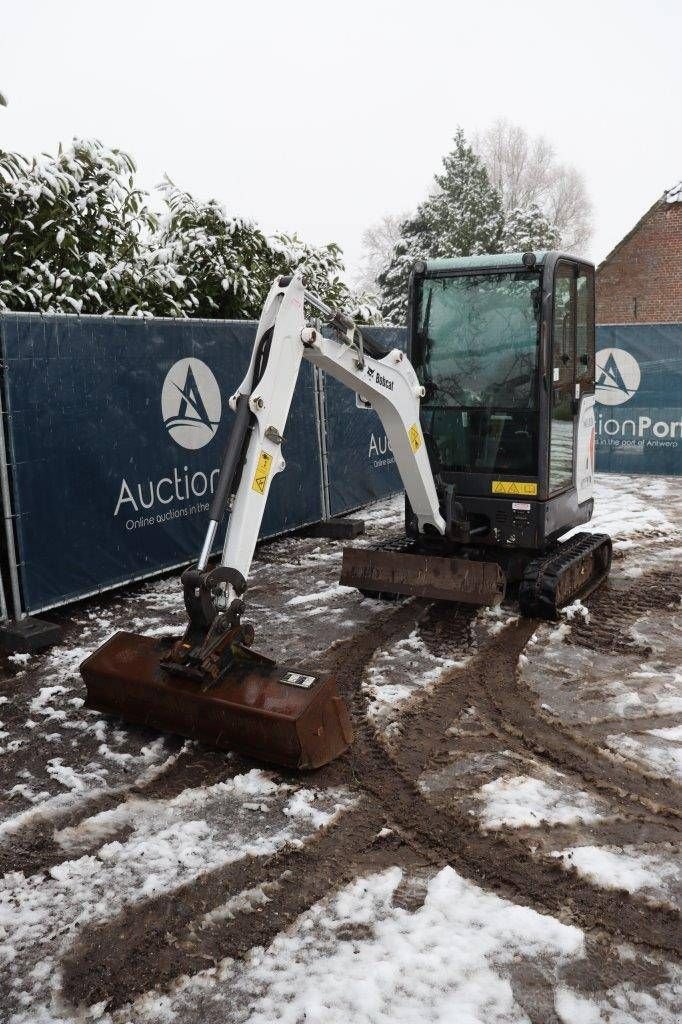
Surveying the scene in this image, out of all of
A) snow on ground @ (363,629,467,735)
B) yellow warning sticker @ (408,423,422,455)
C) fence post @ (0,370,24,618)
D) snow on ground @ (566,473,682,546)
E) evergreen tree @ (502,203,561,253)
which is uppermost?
evergreen tree @ (502,203,561,253)

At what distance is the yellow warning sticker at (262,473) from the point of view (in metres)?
4.70

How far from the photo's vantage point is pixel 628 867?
348cm

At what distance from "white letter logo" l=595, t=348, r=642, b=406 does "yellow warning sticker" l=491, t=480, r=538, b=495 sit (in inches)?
313

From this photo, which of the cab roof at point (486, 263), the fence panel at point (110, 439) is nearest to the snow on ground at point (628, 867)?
the cab roof at point (486, 263)

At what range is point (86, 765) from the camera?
445 centimetres

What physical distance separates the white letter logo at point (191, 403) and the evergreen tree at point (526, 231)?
26.9 m

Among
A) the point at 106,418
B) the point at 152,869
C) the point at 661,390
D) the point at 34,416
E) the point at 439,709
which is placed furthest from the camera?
the point at 661,390

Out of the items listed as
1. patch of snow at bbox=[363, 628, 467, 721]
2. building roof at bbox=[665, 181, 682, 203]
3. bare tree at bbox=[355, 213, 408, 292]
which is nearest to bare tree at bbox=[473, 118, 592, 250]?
bare tree at bbox=[355, 213, 408, 292]

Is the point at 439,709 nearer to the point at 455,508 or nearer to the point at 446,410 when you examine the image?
the point at 455,508

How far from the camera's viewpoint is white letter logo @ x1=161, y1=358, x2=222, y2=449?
768cm

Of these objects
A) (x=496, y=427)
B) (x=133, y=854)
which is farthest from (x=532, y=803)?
(x=496, y=427)

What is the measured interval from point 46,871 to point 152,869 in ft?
1.53

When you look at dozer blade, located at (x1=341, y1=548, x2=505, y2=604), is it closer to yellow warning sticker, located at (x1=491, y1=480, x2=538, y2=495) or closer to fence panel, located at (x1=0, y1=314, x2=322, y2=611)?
yellow warning sticker, located at (x1=491, y1=480, x2=538, y2=495)

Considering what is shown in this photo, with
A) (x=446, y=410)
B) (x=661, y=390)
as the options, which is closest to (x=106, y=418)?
(x=446, y=410)
